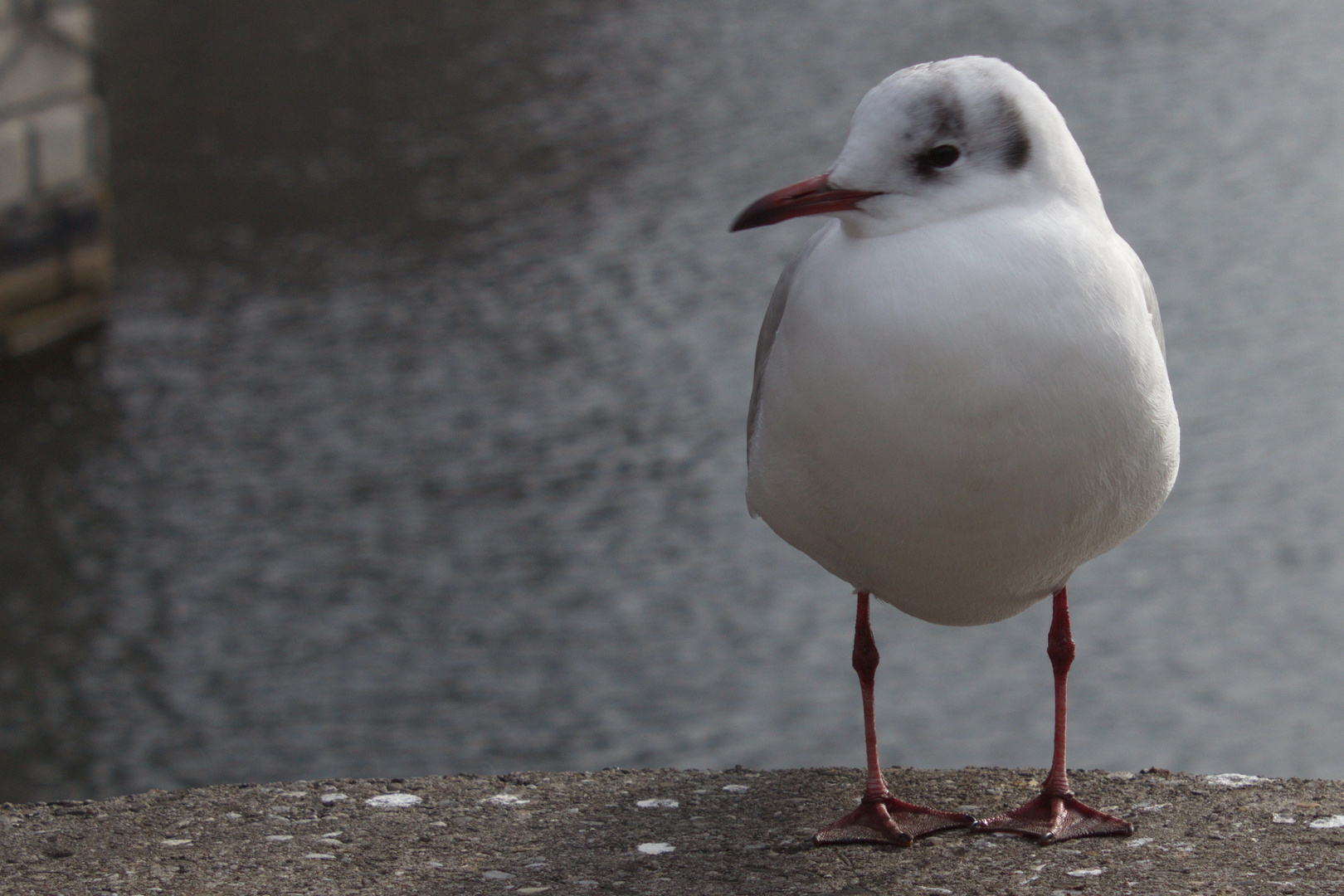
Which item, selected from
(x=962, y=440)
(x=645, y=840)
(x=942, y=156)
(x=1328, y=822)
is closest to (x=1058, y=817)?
(x=1328, y=822)

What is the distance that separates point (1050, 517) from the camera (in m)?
3.55

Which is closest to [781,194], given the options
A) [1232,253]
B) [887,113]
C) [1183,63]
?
[887,113]

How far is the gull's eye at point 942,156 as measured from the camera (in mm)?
3439

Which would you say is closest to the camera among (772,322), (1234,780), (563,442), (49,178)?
(772,322)

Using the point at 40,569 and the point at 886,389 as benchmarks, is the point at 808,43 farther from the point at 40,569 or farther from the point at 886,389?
the point at 886,389

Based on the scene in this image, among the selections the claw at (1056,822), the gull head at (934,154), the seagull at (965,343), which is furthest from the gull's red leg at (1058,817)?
the gull head at (934,154)

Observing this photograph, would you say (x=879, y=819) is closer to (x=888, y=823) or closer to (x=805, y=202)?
(x=888, y=823)

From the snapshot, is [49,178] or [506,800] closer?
[506,800]

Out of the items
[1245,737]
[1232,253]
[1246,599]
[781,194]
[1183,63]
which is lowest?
[1245,737]

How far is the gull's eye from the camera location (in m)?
3.44

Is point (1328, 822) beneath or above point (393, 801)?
beneath

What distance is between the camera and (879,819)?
4090 millimetres

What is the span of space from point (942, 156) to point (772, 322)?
831 mm

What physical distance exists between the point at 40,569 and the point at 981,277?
1000cm
